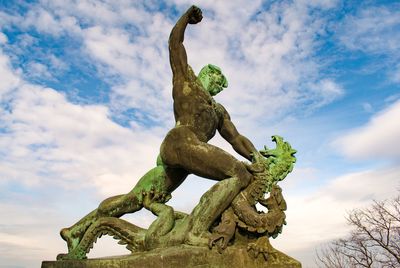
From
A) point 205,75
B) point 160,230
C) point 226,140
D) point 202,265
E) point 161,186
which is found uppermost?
point 205,75

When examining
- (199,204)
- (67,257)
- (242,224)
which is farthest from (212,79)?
(67,257)

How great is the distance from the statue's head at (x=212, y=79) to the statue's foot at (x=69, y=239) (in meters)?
2.51

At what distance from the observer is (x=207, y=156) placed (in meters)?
4.42

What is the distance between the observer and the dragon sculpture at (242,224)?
4.23 metres

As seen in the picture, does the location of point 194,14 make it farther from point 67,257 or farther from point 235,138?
point 67,257

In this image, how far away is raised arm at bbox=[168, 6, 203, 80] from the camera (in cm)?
481

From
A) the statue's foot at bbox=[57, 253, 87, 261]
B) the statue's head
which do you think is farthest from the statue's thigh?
the statue's foot at bbox=[57, 253, 87, 261]

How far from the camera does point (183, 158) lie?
14.9 feet

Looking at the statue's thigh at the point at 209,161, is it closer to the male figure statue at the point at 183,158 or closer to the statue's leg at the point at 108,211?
the male figure statue at the point at 183,158

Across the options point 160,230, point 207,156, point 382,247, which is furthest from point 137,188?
point 382,247

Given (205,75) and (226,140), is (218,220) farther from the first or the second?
(205,75)

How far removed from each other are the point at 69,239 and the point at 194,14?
3.14 metres

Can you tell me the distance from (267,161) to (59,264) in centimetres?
275

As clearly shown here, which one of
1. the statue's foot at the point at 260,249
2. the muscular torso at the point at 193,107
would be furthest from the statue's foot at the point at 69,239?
the statue's foot at the point at 260,249
